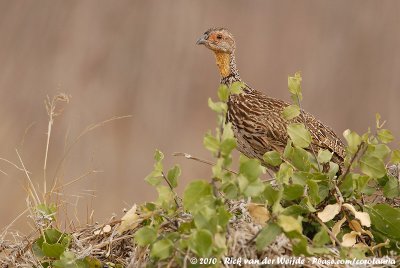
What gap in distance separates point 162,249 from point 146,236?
94 millimetres

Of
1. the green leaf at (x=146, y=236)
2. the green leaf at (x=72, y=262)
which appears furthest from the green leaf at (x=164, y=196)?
the green leaf at (x=72, y=262)

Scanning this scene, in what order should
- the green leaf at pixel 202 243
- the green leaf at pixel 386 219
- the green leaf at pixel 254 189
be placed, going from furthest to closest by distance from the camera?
the green leaf at pixel 386 219 < the green leaf at pixel 254 189 < the green leaf at pixel 202 243

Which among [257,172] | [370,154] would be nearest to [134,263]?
[257,172]

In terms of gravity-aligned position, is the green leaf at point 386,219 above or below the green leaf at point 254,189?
below

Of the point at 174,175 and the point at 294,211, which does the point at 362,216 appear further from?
the point at 174,175

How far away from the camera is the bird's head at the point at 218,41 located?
17.5 ft

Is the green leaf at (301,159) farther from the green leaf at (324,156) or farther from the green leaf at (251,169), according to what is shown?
the green leaf at (251,169)

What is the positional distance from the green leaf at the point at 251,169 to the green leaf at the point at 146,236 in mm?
271

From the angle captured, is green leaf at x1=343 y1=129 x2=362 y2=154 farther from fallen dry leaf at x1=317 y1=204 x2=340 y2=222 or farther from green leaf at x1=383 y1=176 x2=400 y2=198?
green leaf at x1=383 y1=176 x2=400 y2=198

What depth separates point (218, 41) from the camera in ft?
17.6

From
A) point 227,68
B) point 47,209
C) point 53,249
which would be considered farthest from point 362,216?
point 227,68

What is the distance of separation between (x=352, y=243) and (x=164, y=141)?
4.18 meters

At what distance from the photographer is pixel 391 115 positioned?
759 cm

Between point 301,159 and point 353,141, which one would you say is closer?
point 353,141
